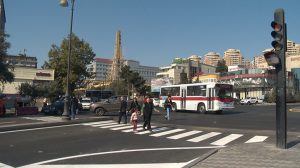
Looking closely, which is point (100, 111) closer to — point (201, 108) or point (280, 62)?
point (201, 108)

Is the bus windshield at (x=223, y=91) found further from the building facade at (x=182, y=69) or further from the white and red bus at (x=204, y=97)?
the building facade at (x=182, y=69)

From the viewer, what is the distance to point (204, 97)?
2277 cm

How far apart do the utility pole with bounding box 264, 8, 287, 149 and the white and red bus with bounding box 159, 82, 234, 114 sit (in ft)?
48.6

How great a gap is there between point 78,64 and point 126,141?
25.9m

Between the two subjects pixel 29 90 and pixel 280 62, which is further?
pixel 29 90

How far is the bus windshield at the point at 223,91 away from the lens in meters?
21.9

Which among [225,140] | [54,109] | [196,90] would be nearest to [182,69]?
[196,90]

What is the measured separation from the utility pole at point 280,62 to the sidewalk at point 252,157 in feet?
1.65

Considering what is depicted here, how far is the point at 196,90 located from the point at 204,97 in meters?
1.20

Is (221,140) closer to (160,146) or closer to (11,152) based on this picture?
(160,146)

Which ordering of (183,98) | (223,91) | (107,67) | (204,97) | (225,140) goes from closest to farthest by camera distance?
(225,140) → (223,91) → (204,97) → (183,98) → (107,67)

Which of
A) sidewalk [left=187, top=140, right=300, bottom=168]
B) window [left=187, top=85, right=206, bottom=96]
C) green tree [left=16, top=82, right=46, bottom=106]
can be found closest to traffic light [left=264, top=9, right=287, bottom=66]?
sidewalk [left=187, top=140, right=300, bottom=168]

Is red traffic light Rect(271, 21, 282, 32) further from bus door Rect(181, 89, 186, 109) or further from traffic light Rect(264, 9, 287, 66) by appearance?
bus door Rect(181, 89, 186, 109)

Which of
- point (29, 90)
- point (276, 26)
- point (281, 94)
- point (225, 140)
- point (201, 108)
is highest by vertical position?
point (276, 26)
